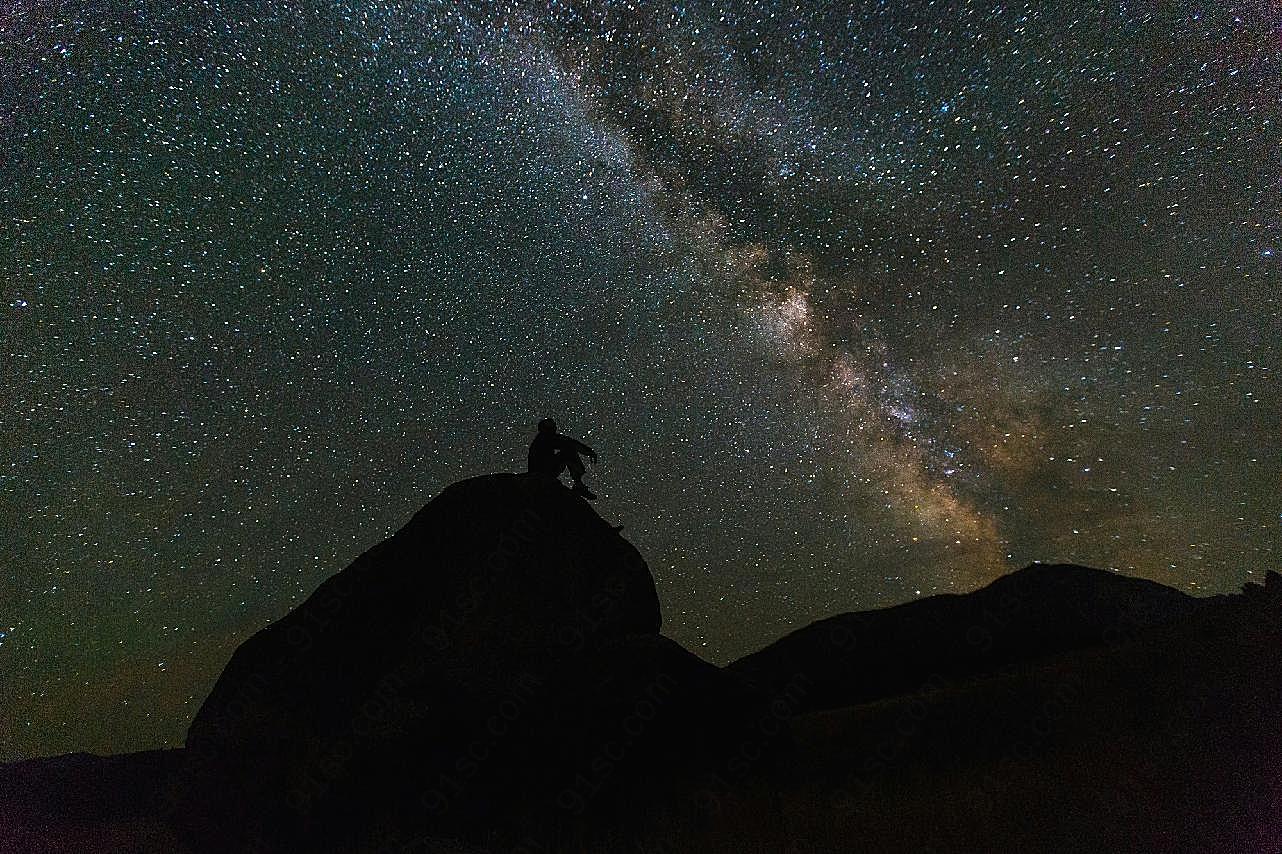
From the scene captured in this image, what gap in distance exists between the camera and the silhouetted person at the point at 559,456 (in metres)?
12.4

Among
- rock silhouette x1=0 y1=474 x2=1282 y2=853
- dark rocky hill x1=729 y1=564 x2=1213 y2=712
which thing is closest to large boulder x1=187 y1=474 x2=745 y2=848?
rock silhouette x1=0 y1=474 x2=1282 y2=853

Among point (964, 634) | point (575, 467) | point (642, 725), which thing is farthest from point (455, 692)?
point (964, 634)

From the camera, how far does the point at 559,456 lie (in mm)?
12477

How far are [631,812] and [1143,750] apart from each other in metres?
6.61

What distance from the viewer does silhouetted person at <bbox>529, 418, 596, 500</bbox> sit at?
40.5ft


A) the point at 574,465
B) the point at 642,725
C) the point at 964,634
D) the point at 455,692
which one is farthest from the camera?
the point at 574,465

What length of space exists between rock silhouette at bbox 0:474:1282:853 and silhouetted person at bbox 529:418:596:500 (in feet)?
1.79

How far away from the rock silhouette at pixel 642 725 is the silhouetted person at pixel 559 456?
55 cm

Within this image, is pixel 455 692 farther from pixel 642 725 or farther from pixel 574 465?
pixel 574 465

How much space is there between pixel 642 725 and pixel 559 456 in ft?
18.1

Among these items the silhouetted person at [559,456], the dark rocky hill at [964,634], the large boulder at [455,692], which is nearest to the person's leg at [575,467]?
the silhouetted person at [559,456]

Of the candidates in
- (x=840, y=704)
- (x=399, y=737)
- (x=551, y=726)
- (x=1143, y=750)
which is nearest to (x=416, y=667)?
(x=399, y=737)

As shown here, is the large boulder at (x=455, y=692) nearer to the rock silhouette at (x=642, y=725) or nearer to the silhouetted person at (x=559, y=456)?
the rock silhouette at (x=642, y=725)

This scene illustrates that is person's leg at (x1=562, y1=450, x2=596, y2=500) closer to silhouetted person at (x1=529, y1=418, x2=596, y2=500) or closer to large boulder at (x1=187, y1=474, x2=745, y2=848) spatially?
silhouetted person at (x1=529, y1=418, x2=596, y2=500)
